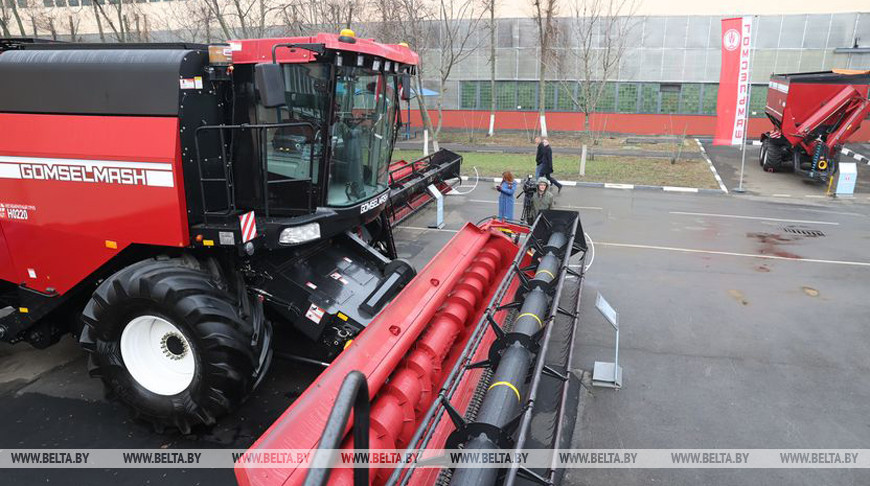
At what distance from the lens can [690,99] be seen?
24391 millimetres

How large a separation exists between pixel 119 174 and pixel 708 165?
17323 millimetres

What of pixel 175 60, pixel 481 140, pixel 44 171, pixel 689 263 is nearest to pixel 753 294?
pixel 689 263

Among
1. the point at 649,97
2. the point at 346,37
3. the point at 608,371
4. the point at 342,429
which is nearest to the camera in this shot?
the point at 342,429

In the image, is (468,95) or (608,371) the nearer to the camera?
(608,371)

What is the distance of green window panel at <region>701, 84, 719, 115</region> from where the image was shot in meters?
23.9

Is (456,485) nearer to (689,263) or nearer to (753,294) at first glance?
(753,294)

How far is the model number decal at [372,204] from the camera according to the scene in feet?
16.4

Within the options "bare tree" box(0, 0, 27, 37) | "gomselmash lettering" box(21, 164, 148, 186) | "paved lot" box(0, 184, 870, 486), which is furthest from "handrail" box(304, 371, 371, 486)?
"bare tree" box(0, 0, 27, 37)

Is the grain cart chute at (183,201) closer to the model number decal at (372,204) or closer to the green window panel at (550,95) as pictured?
the model number decal at (372,204)

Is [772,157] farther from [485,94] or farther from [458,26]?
[485,94]

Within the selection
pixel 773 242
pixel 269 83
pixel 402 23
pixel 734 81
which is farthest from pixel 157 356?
pixel 402 23

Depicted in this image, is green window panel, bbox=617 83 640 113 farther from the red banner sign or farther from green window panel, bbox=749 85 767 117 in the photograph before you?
the red banner sign

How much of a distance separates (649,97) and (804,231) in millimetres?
16558

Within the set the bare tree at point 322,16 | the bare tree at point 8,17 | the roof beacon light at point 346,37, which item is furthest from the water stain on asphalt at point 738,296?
the bare tree at point 8,17
